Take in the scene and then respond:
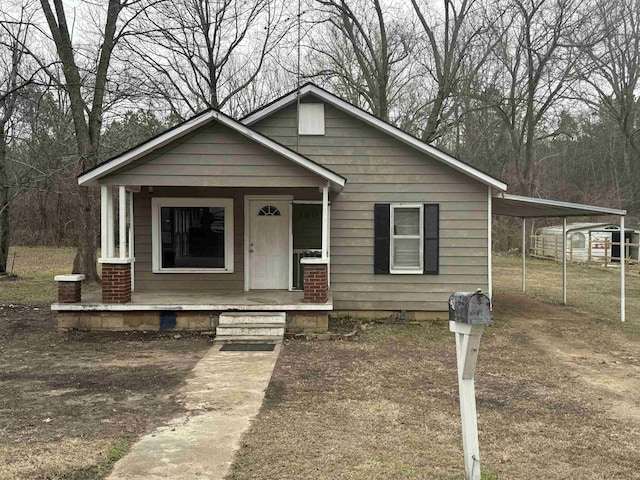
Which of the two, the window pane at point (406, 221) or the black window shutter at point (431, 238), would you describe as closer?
the black window shutter at point (431, 238)

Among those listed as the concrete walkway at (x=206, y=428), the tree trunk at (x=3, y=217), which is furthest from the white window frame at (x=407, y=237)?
the tree trunk at (x=3, y=217)

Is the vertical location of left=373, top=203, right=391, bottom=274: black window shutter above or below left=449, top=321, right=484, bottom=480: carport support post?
above

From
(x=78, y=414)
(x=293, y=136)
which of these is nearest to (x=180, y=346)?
(x=78, y=414)

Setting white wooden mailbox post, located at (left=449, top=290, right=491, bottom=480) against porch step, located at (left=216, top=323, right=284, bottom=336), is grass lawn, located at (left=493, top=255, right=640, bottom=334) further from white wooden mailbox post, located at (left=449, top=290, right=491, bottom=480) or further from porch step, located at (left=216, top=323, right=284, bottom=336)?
white wooden mailbox post, located at (left=449, top=290, right=491, bottom=480)

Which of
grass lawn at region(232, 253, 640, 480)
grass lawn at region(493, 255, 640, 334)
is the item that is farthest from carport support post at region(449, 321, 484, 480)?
grass lawn at region(493, 255, 640, 334)

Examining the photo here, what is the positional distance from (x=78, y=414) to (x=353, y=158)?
6890 mm

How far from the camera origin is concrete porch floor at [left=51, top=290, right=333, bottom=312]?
29.1 ft

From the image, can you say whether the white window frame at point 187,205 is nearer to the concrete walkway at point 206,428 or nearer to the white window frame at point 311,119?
the white window frame at point 311,119

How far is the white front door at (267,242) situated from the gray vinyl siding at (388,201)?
3.28ft

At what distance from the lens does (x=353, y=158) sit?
10.6 meters

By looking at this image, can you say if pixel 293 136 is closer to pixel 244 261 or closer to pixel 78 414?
pixel 244 261

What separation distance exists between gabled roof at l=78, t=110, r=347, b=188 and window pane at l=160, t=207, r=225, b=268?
6.87ft

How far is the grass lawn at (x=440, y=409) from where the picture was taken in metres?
4.00

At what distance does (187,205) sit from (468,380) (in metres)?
8.34
